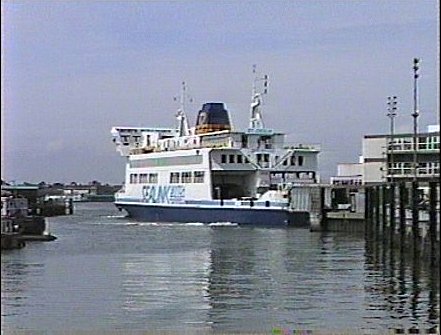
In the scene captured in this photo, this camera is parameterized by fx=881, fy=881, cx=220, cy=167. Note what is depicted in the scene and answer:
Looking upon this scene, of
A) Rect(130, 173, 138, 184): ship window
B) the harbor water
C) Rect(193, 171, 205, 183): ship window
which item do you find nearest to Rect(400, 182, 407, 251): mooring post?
the harbor water

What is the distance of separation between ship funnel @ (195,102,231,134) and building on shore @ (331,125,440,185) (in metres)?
4.90

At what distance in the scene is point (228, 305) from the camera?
9.79m

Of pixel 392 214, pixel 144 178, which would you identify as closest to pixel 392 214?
pixel 392 214

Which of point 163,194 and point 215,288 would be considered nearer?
point 215,288

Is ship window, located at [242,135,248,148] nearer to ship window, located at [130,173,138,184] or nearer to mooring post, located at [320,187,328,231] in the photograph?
mooring post, located at [320,187,328,231]

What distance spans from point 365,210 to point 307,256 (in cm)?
943

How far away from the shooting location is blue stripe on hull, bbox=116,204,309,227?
1178 inches

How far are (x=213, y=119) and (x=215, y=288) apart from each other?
24.2 meters

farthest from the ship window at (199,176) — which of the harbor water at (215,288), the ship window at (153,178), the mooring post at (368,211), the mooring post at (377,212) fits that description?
the harbor water at (215,288)

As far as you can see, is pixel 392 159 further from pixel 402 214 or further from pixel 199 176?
pixel 402 214

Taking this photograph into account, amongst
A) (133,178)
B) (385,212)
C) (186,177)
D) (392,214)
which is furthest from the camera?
(133,178)

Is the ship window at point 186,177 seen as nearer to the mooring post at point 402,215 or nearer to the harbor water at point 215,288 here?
the harbor water at point 215,288

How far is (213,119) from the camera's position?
35469 millimetres

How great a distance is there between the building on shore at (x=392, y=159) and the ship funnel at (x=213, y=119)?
4896mm
